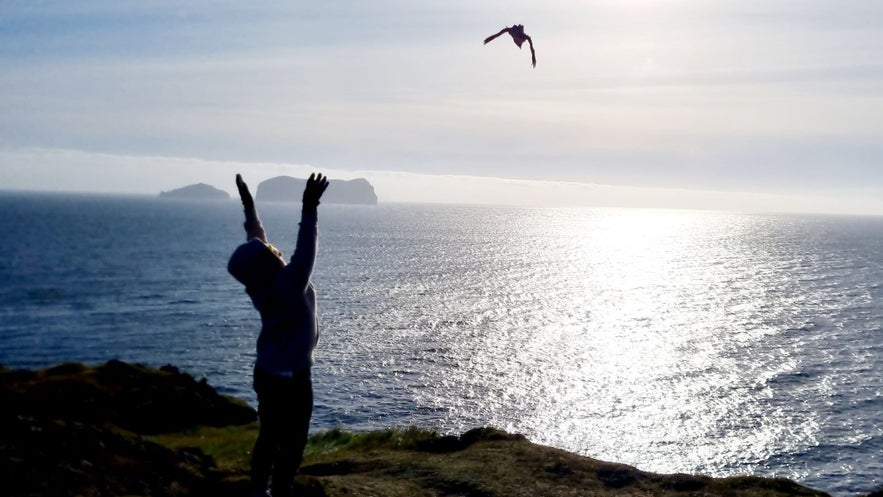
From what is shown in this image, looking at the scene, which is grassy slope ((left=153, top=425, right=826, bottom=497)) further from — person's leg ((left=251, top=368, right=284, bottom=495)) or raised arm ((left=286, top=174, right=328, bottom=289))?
raised arm ((left=286, top=174, right=328, bottom=289))

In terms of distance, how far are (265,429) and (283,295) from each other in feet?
5.77

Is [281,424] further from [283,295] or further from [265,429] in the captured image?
[283,295]

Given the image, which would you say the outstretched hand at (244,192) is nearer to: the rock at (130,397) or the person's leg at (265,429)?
the person's leg at (265,429)

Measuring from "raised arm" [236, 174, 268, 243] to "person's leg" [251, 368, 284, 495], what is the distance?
1.61m


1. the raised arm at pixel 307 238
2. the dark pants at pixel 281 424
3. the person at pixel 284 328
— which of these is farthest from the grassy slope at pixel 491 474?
the raised arm at pixel 307 238

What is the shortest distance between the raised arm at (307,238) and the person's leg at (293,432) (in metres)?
1.22

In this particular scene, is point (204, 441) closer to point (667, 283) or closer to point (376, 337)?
point (376, 337)

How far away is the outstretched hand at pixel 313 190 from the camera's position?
7.45 metres

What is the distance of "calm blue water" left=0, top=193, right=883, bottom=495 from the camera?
1873 inches

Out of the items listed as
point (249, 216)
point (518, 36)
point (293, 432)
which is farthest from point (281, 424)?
point (518, 36)

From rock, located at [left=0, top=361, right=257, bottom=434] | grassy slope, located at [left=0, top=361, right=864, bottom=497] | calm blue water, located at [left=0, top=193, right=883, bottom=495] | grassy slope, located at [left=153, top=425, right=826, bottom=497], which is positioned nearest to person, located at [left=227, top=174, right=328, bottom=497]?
grassy slope, located at [left=0, top=361, right=864, bottom=497]

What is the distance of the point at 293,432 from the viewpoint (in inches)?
320

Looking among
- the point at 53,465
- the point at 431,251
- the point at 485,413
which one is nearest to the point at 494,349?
the point at 485,413

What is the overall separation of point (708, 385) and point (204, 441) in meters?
45.1
